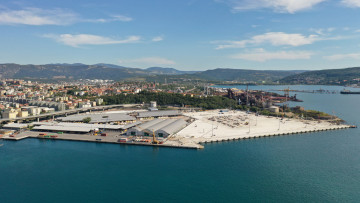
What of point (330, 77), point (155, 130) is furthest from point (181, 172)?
point (330, 77)

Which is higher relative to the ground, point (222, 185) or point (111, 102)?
point (111, 102)

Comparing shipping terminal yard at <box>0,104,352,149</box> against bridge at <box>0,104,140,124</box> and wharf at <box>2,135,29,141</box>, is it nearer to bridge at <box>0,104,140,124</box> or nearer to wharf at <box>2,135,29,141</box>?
wharf at <box>2,135,29,141</box>

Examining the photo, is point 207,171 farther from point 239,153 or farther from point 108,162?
point 108,162

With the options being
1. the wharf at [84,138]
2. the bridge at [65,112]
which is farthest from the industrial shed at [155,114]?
the bridge at [65,112]

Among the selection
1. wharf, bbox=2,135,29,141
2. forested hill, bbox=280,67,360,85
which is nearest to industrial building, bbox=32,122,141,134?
wharf, bbox=2,135,29,141

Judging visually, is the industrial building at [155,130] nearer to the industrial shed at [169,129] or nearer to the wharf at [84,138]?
the industrial shed at [169,129]

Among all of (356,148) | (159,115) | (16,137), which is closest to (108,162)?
(16,137)
